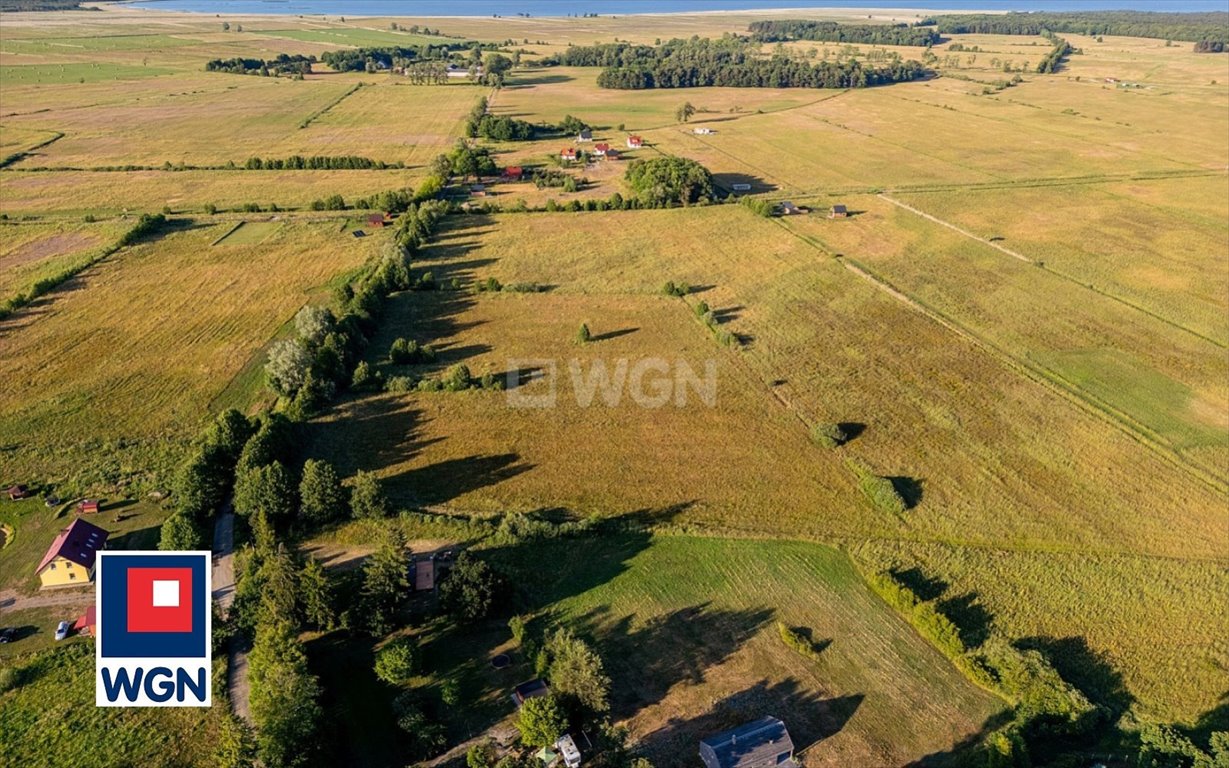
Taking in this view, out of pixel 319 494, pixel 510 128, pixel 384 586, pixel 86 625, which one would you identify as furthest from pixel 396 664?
pixel 510 128

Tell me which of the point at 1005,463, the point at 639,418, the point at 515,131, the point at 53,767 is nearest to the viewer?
the point at 53,767

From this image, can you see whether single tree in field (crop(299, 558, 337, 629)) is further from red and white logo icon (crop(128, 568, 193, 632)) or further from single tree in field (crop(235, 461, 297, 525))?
red and white logo icon (crop(128, 568, 193, 632))

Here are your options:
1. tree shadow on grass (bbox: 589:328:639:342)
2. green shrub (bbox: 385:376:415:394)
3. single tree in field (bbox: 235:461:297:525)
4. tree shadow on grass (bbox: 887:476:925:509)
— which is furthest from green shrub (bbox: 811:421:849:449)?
single tree in field (bbox: 235:461:297:525)

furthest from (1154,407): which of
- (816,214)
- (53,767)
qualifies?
(53,767)

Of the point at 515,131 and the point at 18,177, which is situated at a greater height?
the point at 515,131

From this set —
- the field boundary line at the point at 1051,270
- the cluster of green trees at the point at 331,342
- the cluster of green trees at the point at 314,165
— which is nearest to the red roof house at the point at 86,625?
the cluster of green trees at the point at 331,342

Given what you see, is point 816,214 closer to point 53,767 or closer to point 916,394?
point 916,394

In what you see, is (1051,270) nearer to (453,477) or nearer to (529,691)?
(453,477)
